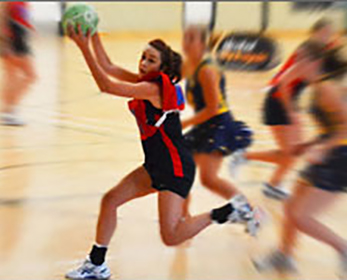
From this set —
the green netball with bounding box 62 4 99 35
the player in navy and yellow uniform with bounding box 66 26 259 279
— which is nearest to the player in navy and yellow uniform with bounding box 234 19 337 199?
the player in navy and yellow uniform with bounding box 66 26 259 279

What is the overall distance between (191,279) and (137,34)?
44.1ft

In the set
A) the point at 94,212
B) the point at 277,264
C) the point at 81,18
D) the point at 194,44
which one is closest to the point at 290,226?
the point at 277,264

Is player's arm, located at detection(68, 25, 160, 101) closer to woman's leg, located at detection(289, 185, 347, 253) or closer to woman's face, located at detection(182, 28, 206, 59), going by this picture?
woman's face, located at detection(182, 28, 206, 59)

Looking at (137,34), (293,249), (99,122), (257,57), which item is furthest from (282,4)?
(293,249)

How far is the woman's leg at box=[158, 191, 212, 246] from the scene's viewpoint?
2.97 meters

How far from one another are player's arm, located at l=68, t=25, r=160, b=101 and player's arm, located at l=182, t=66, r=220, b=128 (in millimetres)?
765

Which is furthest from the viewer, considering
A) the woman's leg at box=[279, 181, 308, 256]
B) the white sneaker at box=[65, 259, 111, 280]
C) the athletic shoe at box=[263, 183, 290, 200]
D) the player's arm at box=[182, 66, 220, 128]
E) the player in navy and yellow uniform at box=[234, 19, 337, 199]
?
the athletic shoe at box=[263, 183, 290, 200]

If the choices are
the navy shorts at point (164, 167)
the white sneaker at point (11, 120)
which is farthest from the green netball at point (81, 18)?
the white sneaker at point (11, 120)

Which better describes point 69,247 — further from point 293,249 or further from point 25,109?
point 25,109

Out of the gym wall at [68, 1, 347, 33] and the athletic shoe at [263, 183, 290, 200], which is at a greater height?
the gym wall at [68, 1, 347, 33]

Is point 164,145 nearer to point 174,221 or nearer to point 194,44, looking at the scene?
point 174,221

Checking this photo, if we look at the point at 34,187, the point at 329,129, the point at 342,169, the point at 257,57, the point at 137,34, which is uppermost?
the point at 137,34

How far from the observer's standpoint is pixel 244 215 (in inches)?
128

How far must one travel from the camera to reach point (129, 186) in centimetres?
303
